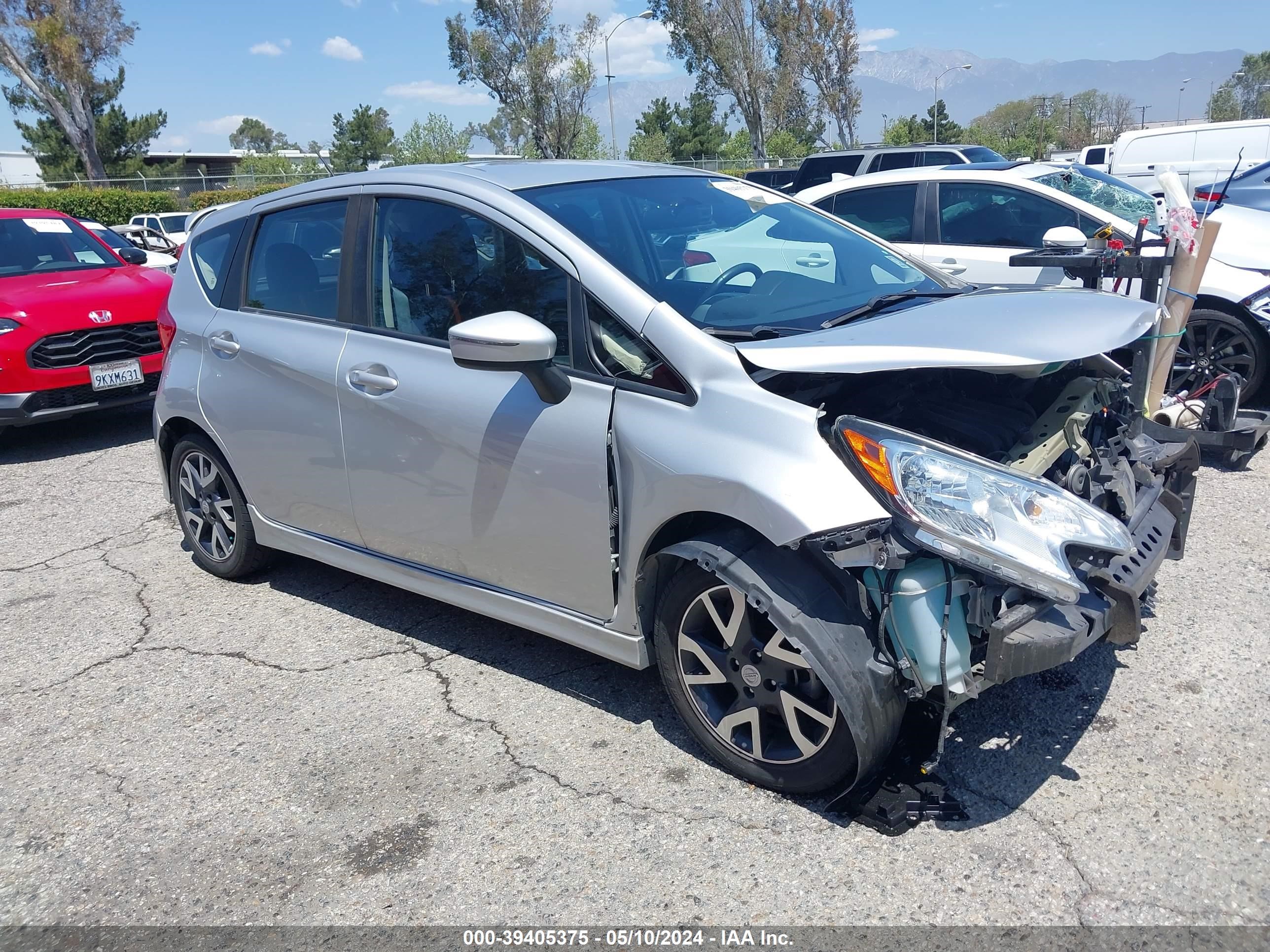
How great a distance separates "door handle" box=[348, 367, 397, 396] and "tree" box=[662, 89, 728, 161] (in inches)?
2289

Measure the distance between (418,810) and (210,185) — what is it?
167 ft

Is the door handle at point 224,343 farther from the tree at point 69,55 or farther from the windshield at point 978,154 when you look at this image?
the tree at point 69,55

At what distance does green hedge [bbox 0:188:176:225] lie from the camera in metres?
32.0

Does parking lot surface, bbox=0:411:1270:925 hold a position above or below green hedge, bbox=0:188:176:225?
below

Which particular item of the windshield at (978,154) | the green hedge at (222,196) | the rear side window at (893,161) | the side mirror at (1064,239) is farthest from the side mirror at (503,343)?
the green hedge at (222,196)

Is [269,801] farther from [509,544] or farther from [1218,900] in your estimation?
[1218,900]

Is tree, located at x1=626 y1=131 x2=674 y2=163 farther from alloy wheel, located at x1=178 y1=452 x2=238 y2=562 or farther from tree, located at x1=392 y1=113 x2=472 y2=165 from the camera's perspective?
alloy wheel, located at x1=178 y1=452 x2=238 y2=562

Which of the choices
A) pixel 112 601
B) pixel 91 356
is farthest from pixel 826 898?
pixel 91 356

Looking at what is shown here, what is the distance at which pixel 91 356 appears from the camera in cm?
766

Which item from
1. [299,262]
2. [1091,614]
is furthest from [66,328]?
[1091,614]

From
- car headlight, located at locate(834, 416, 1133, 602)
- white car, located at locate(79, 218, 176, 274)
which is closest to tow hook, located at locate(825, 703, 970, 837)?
car headlight, located at locate(834, 416, 1133, 602)

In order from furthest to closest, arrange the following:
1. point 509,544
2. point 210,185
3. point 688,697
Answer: point 210,185 < point 509,544 < point 688,697

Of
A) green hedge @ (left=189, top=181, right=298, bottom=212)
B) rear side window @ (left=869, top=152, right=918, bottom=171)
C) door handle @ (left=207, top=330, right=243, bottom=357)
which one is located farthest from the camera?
green hedge @ (left=189, top=181, right=298, bottom=212)

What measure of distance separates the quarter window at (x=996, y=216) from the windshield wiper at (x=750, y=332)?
4794mm
